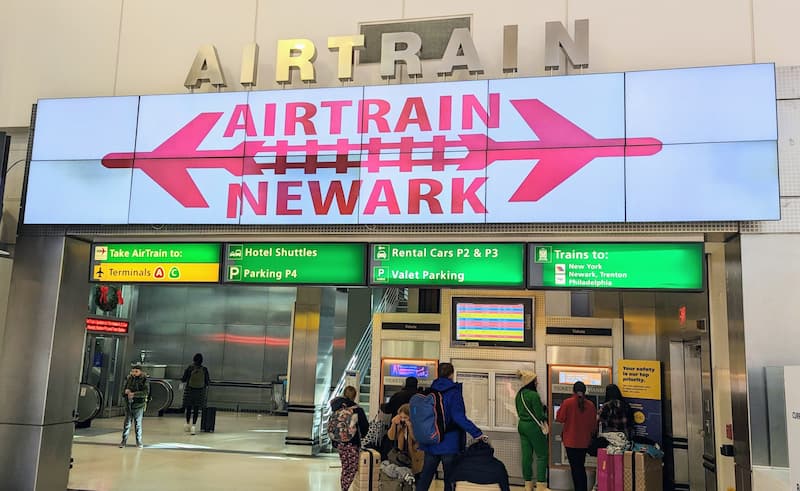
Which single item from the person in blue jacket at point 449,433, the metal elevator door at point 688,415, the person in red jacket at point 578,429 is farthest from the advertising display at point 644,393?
the person in blue jacket at point 449,433

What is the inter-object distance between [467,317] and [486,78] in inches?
171

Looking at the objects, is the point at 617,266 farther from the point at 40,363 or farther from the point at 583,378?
the point at 40,363

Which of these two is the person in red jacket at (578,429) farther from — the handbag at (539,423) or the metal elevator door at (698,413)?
the metal elevator door at (698,413)

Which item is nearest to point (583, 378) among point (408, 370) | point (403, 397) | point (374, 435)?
point (408, 370)

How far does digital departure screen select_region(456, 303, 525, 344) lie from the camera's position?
9695 millimetres

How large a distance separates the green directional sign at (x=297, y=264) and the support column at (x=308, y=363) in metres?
6.63

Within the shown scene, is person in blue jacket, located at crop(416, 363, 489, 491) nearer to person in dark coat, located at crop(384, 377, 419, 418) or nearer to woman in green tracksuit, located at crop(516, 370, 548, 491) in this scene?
person in dark coat, located at crop(384, 377, 419, 418)

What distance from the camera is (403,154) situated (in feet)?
20.2

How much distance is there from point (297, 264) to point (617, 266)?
2719mm

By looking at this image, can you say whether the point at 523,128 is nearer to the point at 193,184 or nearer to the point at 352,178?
the point at 352,178

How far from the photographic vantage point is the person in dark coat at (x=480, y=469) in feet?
18.4

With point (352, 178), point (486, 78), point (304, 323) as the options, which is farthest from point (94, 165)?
point (304, 323)

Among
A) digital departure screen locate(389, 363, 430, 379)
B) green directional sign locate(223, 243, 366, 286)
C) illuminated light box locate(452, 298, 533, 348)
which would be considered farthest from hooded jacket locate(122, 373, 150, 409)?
green directional sign locate(223, 243, 366, 286)

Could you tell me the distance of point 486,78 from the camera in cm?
629
